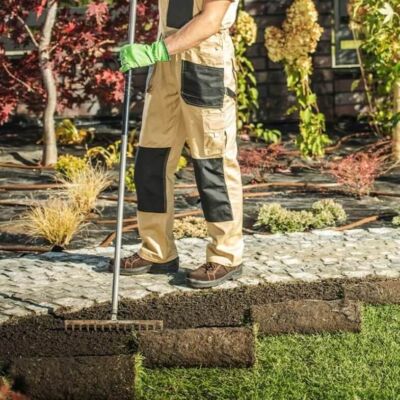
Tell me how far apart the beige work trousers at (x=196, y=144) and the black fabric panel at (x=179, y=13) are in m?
0.16

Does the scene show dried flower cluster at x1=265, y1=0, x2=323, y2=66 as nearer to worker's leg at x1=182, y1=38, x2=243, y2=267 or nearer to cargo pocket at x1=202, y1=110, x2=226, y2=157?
worker's leg at x1=182, y1=38, x2=243, y2=267

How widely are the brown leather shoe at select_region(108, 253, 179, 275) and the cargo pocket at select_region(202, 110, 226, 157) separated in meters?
0.79

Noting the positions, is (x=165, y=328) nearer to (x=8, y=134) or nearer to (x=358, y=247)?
(x=358, y=247)

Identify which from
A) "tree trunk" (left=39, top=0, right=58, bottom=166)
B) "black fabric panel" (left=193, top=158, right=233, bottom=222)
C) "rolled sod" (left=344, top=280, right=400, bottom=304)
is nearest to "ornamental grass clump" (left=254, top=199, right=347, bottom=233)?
"black fabric panel" (left=193, top=158, right=233, bottom=222)

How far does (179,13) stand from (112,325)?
1636 millimetres

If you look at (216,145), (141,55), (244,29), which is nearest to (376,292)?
(216,145)

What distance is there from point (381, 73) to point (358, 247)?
3.50 meters

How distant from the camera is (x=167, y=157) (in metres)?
6.09

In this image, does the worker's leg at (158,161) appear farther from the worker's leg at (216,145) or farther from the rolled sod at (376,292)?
the rolled sod at (376,292)

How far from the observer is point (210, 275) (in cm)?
602

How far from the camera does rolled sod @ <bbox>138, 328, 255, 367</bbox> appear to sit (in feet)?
15.9

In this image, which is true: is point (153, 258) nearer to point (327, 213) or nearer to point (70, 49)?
point (327, 213)

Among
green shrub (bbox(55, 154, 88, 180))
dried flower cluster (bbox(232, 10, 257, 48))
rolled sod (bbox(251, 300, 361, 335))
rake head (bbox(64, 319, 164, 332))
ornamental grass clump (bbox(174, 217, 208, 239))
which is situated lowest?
rake head (bbox(64, 319, 164, 332))

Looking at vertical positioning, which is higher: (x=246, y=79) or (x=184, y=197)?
(x=246, y=79)
